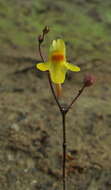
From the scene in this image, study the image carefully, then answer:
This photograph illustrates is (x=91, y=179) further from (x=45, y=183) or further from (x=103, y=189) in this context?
(x=45, y=183)

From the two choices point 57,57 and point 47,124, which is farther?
point 47,124

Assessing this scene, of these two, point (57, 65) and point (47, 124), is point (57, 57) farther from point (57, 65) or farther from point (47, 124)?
point (47, 124)

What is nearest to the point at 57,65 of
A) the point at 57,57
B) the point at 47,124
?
the point at 57,57

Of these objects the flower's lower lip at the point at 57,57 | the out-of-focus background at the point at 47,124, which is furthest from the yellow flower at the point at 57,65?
the out-of-focus background at the point at 47,124

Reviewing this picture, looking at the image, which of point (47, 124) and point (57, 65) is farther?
point (47, 124)

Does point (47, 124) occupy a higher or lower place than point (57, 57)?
lower

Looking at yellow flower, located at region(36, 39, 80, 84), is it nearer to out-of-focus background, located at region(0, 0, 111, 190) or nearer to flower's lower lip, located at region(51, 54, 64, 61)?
flower's lower lip, located at region(51, 54, 64, 61)

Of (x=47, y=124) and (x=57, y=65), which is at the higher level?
(x=57, y=65)

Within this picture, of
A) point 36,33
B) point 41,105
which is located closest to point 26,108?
point 41,105
